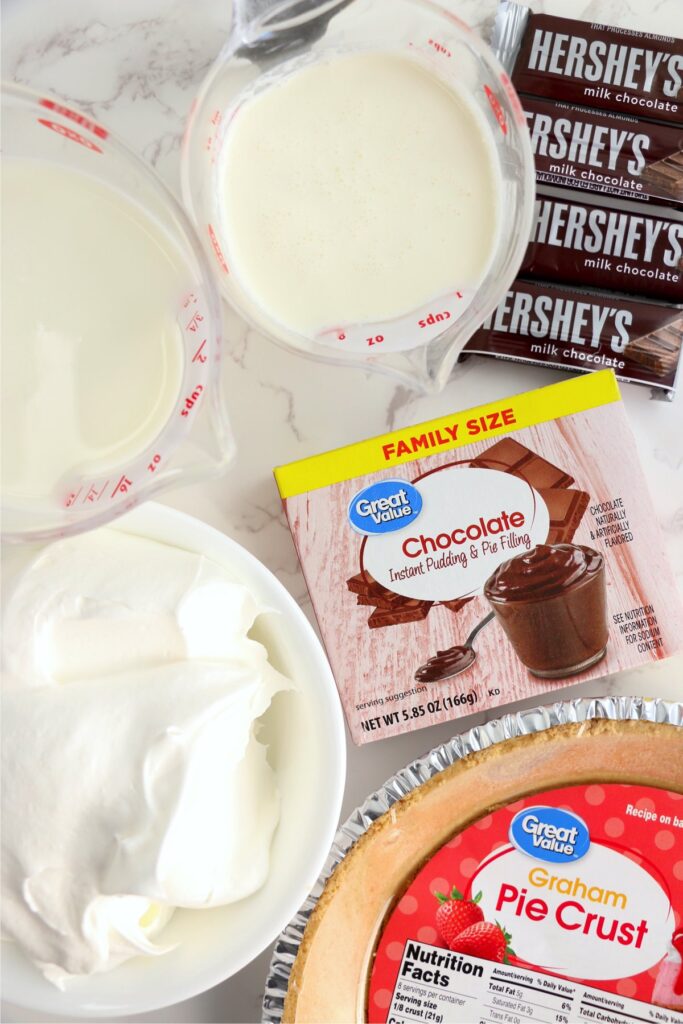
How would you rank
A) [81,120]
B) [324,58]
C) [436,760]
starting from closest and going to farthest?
[81,120]
[324,58]
[436,760]

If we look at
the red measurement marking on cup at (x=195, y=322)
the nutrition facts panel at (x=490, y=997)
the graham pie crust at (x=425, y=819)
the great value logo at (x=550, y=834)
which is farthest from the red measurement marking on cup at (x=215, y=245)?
the nutrition facts panel at (x=490, y=997)

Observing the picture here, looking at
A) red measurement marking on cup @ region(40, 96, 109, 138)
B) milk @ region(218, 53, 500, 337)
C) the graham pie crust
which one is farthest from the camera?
the graham pie crust

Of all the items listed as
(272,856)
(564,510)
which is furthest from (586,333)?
(272,856)

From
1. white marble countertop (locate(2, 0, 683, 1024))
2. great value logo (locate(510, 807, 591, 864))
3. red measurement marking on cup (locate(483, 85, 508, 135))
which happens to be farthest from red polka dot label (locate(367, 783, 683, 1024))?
red measurement marking on cup (locate(483, 85, 508, 135))

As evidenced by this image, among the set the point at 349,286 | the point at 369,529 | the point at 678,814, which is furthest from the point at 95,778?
the point at 678,814

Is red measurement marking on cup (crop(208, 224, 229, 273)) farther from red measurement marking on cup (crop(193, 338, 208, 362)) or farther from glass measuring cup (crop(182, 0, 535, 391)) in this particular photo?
red measurement marking on cup (crop(193, 338, 208, 362))

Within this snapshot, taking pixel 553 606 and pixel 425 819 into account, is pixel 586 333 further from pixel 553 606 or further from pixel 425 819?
pixel 425 819
